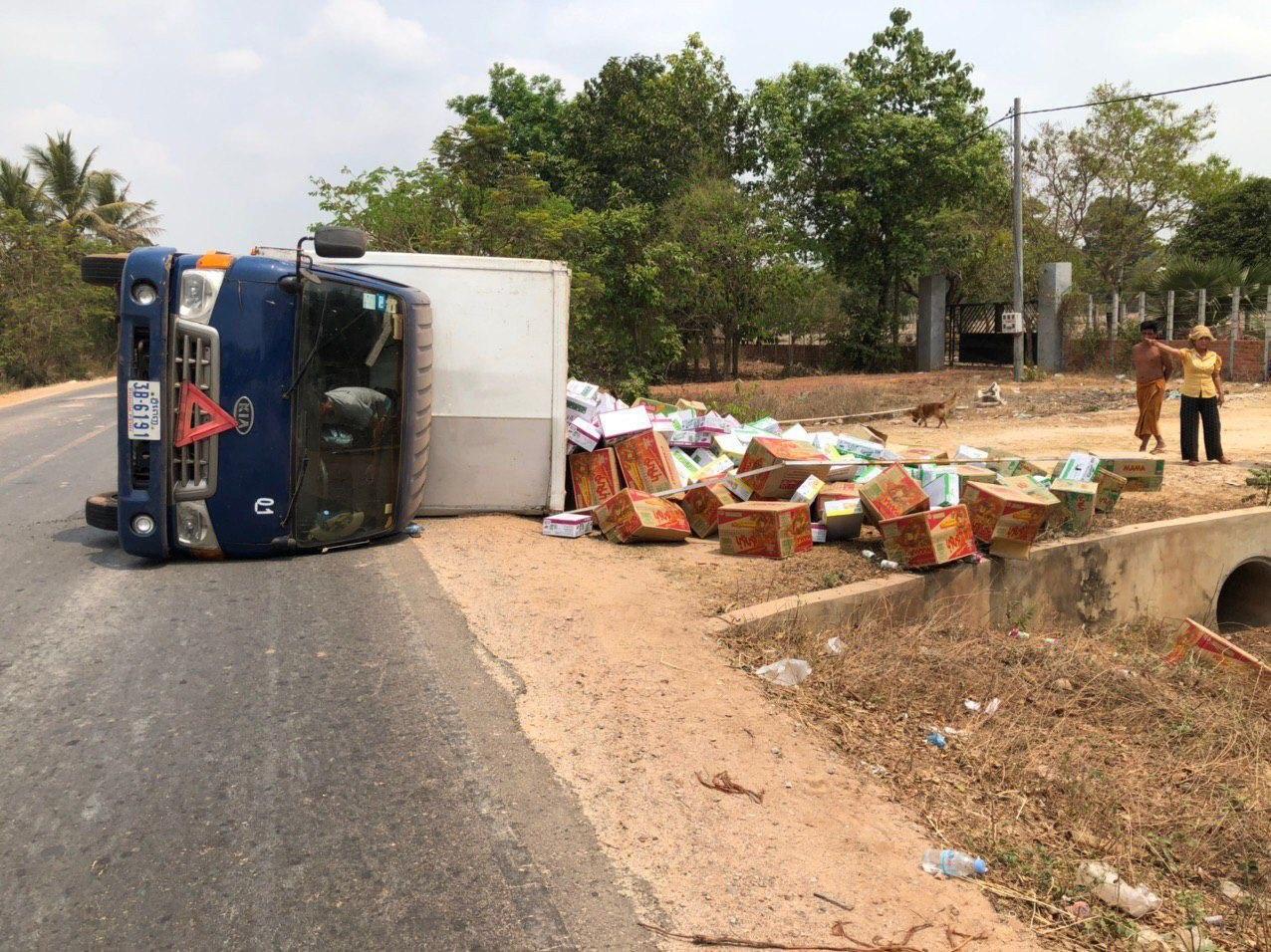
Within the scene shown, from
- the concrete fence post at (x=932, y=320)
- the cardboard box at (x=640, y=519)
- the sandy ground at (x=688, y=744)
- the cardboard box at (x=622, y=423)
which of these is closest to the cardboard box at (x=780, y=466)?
the cardboard box at (x=640, y=519)

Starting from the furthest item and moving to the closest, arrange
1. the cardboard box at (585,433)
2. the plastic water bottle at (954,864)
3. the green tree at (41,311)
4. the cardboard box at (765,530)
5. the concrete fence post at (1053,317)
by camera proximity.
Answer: the green tree at (41,311) → the concrete fence post at (1053,317) → the cardboard box at (585,433) → the cardboard box at (765,530) → the plastic water bottle at (954,864)

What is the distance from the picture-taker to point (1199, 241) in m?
34.2

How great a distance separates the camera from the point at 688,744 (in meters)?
4.33

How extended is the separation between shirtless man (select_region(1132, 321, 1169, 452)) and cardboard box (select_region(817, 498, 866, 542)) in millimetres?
6593

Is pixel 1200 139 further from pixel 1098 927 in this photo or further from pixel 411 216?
pixel 1098 927

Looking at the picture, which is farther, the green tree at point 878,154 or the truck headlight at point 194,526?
the green tree at point 878,154

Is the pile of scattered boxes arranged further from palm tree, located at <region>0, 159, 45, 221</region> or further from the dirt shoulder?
palm tree, located at <region>0, 159, 45, 221</region>

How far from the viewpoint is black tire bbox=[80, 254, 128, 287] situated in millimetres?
6980

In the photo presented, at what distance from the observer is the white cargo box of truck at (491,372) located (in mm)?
8211

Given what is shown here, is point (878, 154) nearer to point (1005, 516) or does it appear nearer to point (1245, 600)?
point (1245, 600)

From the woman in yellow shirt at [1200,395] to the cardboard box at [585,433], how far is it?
7.30 meters

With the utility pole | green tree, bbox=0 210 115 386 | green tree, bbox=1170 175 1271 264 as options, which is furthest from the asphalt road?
green tree, bbox=1170 175 1271 264

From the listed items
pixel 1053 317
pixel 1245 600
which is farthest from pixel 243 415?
pixel 1053 317

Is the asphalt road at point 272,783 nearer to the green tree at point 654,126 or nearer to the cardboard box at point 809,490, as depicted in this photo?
the cardboard box at point 809,490
